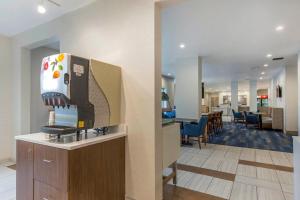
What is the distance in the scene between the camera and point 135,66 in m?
2.02

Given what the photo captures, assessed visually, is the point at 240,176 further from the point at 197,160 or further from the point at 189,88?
the point at 189,88

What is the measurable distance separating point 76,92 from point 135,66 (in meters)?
0.77

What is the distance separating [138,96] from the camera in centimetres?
200

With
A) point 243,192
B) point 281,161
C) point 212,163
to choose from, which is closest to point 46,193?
point 243,192

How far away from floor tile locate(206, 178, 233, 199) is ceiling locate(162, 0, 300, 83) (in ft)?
8.60

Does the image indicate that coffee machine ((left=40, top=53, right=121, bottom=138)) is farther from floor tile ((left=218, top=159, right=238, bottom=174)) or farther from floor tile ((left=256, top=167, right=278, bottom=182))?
floor tile ((left=256, top=167, right=278, bottom=182))

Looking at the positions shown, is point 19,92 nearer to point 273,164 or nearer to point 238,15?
point 238,15

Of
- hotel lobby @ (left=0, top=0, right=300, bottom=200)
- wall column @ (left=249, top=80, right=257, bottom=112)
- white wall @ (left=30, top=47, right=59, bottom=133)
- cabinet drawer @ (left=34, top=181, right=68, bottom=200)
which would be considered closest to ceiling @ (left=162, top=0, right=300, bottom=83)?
hotel lobby @ (left=0, top=0, right=300, bottom=200)

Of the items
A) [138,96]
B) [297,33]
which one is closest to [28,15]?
[138,96]

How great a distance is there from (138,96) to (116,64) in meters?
0.55

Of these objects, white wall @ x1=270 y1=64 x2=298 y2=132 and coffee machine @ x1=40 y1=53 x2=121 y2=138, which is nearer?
coffee machine @ x1=40 y1=53 x2=121 y2=138

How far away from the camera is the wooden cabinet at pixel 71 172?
1.41 meters

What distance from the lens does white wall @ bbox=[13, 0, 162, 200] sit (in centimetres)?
191

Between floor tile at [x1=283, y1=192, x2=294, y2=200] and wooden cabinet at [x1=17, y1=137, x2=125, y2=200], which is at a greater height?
wooden cabinet at [x1=17, y1=137, x2=125, y2=200]
